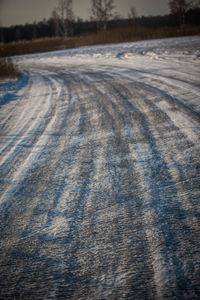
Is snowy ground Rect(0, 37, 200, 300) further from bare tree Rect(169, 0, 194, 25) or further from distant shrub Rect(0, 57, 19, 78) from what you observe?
bare tree Rect(169, 0, 194, 25)

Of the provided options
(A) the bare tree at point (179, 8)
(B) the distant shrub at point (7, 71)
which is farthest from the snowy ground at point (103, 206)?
(A) the bare tree at point (179, 8)

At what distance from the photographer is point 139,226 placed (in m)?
1.54

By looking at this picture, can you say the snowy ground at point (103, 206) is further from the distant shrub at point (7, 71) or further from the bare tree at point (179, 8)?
the bare tree at point (179, 8)

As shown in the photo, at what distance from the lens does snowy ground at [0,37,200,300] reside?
1217 mm

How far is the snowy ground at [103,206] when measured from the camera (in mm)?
1217

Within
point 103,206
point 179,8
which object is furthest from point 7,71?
point 179,8

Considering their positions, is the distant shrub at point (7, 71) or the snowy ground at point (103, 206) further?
the distant shrub at point (7, 71)

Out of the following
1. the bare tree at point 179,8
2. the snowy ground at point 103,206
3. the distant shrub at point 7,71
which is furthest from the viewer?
the bare tree at point 179,8

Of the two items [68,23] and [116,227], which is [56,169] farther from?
[68,23]

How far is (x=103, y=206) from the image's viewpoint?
1.78 m

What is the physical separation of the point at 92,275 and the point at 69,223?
0.49 m

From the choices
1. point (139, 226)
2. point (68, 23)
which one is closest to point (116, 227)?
point (139, 226)

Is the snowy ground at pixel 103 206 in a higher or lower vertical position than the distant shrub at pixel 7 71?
lower

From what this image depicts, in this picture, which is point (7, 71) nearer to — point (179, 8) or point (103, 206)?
point (103, 206)
